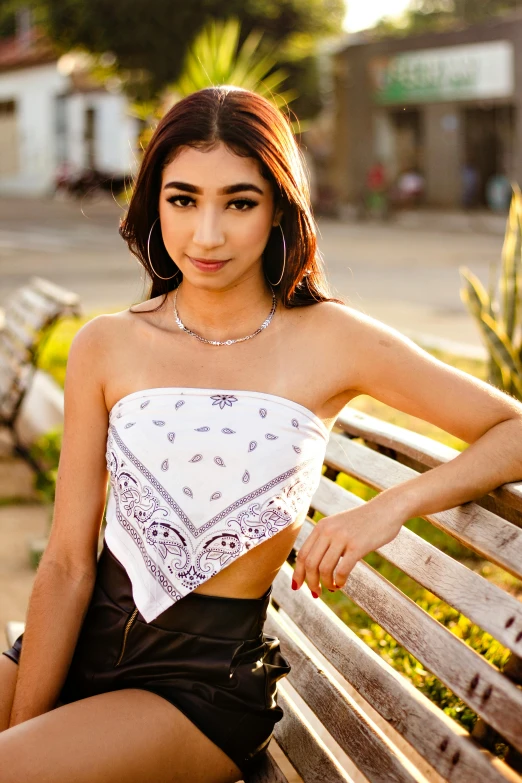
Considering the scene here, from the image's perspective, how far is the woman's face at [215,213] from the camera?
193 centimetres

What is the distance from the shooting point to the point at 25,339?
5.53 metres

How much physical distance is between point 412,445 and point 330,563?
0.55 meters

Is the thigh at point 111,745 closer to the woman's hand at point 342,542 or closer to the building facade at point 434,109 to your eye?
the woman's hand at point 342,542

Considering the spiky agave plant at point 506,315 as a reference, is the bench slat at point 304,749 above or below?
below

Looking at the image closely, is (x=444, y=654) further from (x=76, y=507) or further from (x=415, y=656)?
(x=76, y=507)

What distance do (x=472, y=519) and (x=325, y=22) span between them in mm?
27589

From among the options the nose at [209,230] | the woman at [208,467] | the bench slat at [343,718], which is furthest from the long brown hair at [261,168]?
the bench slat at [343,718]

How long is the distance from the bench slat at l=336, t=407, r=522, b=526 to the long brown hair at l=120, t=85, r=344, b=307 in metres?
0.35

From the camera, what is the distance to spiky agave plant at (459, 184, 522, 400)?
4.36 m

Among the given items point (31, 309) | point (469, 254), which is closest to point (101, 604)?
point (31, 309)

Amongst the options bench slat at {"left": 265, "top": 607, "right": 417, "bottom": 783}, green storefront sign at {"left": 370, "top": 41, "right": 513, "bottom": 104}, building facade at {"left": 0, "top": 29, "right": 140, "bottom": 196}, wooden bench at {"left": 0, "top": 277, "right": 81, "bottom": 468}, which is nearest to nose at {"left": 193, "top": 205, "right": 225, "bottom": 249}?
bench slat at {"left": 265, "top": 607, "right": 417, "bottom": 783}

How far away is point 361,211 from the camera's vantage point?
26922mm

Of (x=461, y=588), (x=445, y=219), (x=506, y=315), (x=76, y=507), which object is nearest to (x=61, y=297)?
(x=506, y=315)

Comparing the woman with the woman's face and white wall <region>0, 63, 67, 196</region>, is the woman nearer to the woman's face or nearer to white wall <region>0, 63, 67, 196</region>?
the woman's face
